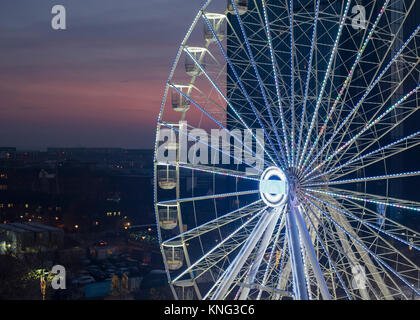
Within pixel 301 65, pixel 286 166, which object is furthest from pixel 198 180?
pixel 286 166

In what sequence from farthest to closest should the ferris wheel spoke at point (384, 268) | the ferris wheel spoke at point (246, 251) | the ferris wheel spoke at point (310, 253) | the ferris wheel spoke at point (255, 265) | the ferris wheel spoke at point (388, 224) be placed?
the ferris wheel spoke at point (384, 268) → the ferris wheel spoke at point (388, 224) → the ferris wheel spoke at point (246, 251) → the ferris wheel spoke at point (255, 265) → the ferris wheel spoke at point (310, 253)

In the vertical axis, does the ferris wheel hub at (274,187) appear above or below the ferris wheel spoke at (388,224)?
above

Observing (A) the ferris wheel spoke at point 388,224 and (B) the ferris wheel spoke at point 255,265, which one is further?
(A) the ferris wheel spoke at point 388,224

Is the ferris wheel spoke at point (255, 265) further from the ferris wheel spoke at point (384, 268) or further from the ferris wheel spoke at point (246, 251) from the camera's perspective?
the ferris wheel spoke at point (384, 268)

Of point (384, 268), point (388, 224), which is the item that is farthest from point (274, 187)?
point (384, 268)

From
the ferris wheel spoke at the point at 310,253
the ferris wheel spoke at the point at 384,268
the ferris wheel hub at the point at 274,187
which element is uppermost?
the ferris wheel hub at the point at 274,187

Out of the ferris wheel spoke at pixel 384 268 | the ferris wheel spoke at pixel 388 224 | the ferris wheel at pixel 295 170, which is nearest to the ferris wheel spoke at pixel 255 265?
the ferris wheel at pixel 295 170

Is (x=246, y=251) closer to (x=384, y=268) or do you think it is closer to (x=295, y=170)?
(x=295, y=170)
